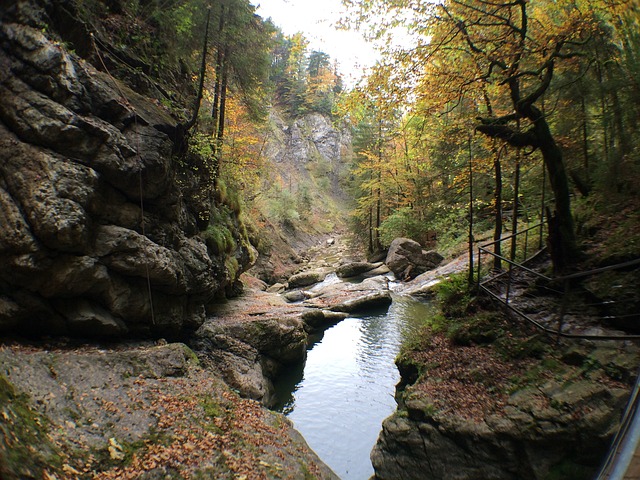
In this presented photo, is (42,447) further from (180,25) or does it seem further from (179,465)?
(180,25)

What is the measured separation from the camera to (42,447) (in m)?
3.54

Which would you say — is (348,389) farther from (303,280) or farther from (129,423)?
(303,280)

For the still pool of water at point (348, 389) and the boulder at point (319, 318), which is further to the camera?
the boulder at point (319, 318)

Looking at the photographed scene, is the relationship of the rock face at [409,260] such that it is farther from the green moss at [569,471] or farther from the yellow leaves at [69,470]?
the yellow leaves at [69,470]

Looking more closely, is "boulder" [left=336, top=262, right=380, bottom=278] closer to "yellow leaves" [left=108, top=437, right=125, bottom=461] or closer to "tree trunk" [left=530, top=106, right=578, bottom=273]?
"tree trunk" [left=530, top=106, right=578, bottom=273]

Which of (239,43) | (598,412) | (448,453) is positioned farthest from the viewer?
(239,43)

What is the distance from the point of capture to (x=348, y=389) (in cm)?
1000

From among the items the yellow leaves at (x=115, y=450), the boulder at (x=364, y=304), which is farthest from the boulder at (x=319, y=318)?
the yellow leaves at (x=115, y=450)

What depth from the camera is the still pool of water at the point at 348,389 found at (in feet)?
25.4

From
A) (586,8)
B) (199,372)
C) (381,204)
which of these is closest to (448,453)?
(199,372)

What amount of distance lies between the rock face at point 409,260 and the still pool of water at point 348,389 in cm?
657

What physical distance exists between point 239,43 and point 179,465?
13723 millimetres

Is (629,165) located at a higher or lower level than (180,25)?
lower

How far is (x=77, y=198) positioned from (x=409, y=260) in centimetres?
1916
